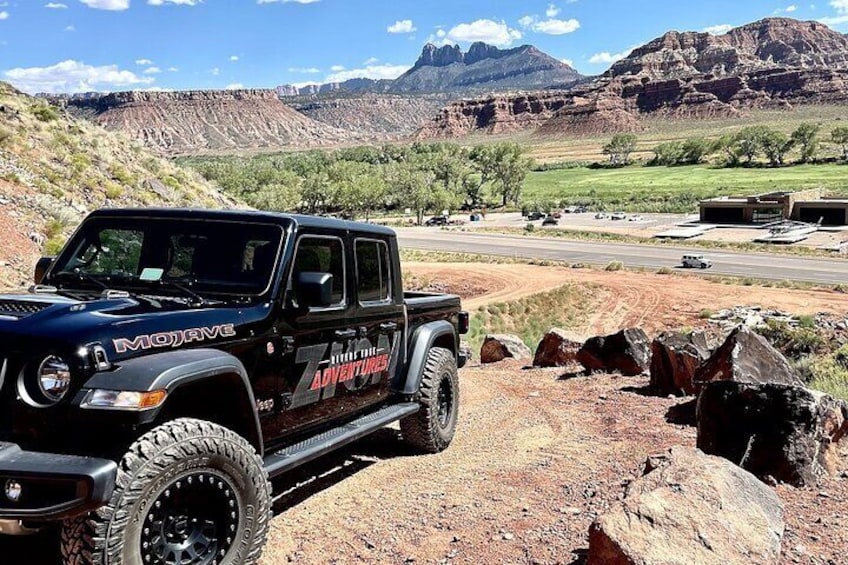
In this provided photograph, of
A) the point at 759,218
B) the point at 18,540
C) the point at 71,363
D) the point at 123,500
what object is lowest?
the point at 759,218

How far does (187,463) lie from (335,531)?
1670mm

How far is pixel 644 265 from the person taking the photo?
5200 centimetres

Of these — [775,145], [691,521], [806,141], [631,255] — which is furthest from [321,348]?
[806,141]

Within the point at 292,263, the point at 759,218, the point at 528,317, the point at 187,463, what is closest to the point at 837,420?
the point at 292,263

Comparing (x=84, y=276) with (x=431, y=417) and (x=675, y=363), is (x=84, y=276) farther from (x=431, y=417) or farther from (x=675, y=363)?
(x=675, y=363)

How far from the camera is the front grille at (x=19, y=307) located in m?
4.15

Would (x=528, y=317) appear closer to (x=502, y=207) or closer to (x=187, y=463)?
(x=187, y=463)

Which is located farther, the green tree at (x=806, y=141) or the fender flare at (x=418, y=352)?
the green tree at (x=806, y=141)

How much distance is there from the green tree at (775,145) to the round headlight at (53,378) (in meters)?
166

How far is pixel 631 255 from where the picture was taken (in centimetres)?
5747

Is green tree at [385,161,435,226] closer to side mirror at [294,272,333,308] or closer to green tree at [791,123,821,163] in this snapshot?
green tree at [791,123,821,163]

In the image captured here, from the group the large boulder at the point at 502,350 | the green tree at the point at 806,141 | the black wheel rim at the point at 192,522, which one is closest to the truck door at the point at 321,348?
the black wheel rim at the point at 192,522

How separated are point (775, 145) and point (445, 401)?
6405 inches

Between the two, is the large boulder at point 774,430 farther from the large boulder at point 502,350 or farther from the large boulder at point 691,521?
the large boulder at point 502,350
